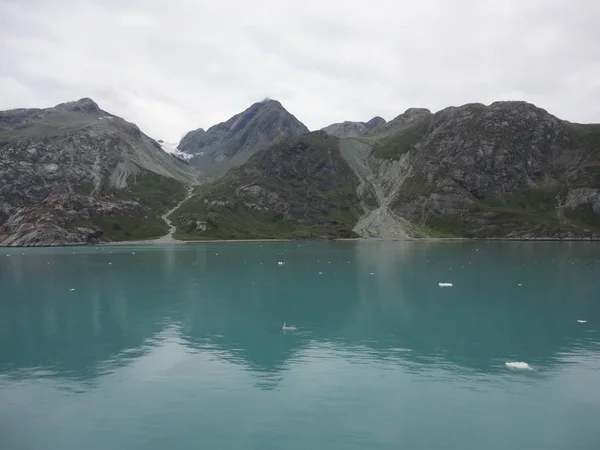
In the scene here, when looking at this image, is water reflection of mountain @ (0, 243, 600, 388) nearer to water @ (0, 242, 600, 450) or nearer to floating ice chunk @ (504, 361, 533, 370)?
water @ (0, 242, 600, 450)

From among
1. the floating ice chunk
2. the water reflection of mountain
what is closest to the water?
the water reflection of mountain

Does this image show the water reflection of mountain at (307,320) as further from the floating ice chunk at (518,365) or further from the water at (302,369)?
the floating ice chunk at (518,365)

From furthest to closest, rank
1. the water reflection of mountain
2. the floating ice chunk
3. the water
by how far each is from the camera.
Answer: the water reflection of mountain, the floating ice chunk, the water

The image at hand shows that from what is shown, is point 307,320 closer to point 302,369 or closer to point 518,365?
point 302,369

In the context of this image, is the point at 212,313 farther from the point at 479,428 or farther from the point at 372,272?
the point at 372,272

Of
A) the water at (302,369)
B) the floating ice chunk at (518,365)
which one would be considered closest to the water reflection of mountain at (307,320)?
the water at (302,369)

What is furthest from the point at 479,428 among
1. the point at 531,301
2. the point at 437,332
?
the point at 531,301
